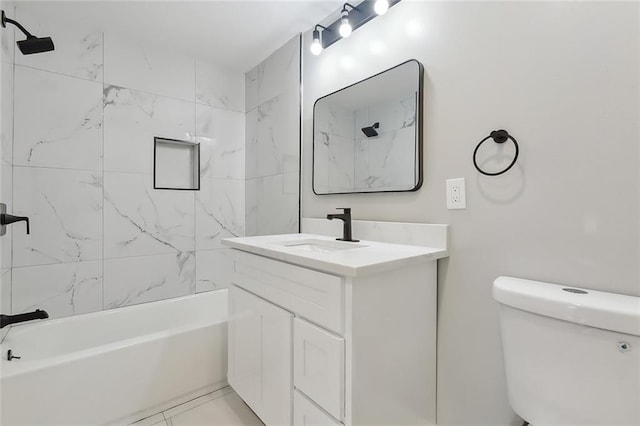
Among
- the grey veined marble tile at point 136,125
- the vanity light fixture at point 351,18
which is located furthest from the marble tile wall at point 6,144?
the vanity light fixture at point 351,18

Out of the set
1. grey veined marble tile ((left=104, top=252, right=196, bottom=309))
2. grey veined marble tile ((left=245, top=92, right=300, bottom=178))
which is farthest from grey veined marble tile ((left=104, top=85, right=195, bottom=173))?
A: grey veined marble tile ((left=104, top=252, right=196, bottom=309))

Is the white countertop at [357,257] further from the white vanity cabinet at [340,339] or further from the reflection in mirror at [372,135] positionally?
the reflection in mirror at [372,135]

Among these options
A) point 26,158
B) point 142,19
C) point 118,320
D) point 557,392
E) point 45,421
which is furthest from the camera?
point 118,320

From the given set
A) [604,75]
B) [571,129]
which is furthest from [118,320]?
[604,75]

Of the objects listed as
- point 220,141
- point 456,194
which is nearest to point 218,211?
point 220,141

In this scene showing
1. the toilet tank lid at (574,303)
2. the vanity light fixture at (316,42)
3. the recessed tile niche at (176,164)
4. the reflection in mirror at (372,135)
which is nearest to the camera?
the toilet tank lid at (574,303)

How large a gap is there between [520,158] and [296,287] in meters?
0.91

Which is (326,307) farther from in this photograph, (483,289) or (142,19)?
(142,19)

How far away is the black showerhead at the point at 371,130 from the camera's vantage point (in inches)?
57.8

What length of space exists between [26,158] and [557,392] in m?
2.67

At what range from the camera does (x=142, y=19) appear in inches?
71.3

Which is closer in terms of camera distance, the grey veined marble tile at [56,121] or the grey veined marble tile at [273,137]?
the grey veined marble tile at [56,121]

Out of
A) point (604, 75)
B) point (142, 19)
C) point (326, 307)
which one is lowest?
point (326, 307)

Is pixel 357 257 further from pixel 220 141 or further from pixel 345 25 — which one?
pixel 220 141
